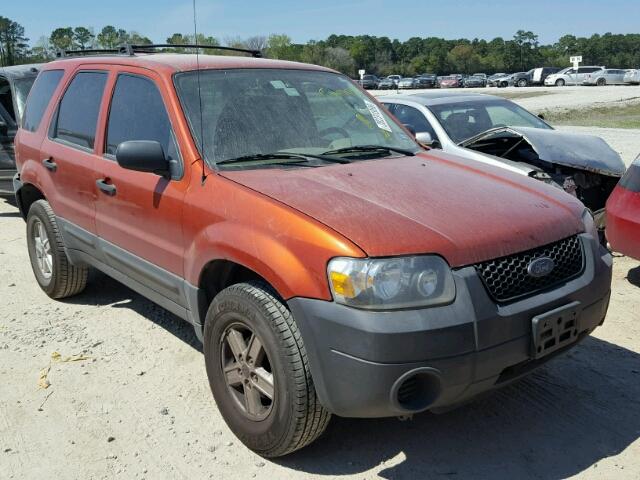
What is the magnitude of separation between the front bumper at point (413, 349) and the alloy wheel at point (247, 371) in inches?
15.6

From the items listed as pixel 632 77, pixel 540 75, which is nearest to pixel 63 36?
pixel 540 75

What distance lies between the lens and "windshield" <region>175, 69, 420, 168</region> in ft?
11.6

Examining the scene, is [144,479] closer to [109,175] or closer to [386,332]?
[386,332]

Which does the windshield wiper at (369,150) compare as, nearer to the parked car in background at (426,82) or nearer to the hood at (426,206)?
the hood at (426,206)

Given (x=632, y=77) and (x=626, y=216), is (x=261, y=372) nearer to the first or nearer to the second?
(x=626, y=216)

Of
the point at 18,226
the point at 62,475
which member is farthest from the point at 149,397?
the point at 18,226

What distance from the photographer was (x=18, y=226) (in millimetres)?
8117

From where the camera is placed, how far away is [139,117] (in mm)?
3893

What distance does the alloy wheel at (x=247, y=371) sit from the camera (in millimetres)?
3000

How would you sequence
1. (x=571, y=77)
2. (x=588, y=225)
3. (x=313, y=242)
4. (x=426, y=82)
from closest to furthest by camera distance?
(x=313, y=242)
(x=588, y=225)
(x=571, y=77)
(x=426, y=82)

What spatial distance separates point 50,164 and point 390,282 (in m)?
3.23

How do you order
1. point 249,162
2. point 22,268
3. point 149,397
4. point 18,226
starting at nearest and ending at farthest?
point 249,162 → point 149,397 → point 22,268 → point 18,226

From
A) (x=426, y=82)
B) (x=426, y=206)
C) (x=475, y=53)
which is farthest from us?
(x=475, y=53)

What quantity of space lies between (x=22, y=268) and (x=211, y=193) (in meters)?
3.87
